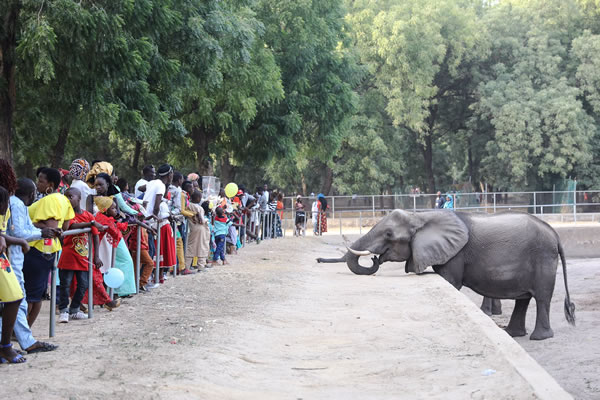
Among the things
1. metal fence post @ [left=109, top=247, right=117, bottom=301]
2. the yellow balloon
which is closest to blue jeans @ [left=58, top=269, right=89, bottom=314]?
metal fence post @ [left=109, top=247, right=117, bottom=301]

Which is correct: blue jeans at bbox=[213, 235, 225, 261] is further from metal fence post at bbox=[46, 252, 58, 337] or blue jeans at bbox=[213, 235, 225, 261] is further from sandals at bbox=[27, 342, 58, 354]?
sandals at bbox=[27, 342, 58, 354]

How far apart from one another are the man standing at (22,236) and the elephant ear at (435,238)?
7892mm

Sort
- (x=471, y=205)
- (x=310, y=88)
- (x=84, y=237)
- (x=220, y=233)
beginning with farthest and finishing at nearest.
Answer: (x=471, y=205) < (x=310, y=88) < (x=220, y=233) < (x=84, y=237)

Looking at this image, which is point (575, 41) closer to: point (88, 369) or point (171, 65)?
point (171, 65)

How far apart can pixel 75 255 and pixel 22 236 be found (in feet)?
6.24

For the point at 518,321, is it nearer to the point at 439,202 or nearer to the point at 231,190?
the point at 231,190

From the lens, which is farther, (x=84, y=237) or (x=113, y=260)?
(x=113, y=260)

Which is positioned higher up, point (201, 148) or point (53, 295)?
point (201, 148)

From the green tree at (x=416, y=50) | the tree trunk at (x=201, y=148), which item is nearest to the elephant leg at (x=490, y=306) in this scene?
the tree trunk at (x=201, y=148)

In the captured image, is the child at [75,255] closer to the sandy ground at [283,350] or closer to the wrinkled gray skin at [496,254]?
the sandy ground at [283,350]

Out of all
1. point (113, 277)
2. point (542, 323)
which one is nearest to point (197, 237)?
point (113, 277)

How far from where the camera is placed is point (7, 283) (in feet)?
21.2

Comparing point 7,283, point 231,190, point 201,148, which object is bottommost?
point 7,283

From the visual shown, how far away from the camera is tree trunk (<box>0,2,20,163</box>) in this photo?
14047 mm
